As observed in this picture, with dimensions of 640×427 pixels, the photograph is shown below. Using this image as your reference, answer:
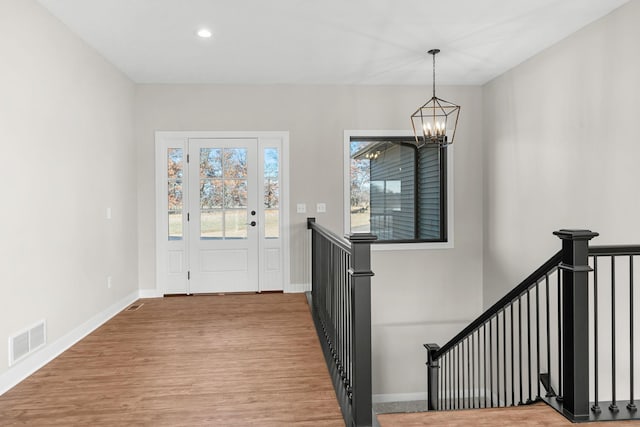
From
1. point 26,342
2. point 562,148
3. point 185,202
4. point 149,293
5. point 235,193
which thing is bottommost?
point 149,293

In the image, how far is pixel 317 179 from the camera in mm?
5426

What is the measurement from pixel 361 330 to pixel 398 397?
394 centimetres

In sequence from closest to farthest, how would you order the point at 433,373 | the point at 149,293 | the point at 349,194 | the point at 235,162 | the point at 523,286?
the point at 523,286 → the point at 433,373 → the point at 149,293 → the point at 235,162 → the point at 349,194

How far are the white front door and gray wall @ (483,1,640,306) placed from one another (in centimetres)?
310

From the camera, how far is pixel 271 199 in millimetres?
5410

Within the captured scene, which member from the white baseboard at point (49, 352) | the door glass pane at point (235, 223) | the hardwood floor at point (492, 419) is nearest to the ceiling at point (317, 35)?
the door glass pane at point (235, 223)

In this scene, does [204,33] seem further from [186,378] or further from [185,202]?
[186,378]

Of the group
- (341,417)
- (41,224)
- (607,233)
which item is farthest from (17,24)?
(607,233)

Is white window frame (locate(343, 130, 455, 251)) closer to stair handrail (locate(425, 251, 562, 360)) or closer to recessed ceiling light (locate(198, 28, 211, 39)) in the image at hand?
stair handrail (locate(425, 251, 562, 360))

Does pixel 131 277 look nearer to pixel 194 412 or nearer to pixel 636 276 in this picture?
pixel 194 412

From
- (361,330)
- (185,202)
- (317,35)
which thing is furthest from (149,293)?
(361,330)

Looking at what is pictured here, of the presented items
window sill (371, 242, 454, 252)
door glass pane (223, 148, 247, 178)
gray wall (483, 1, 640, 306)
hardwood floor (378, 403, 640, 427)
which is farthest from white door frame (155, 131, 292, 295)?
hardwood floor (378, 403, 640, 427)

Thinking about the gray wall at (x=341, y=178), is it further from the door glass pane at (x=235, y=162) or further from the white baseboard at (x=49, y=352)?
the white baseboard at (x=49, y=352)

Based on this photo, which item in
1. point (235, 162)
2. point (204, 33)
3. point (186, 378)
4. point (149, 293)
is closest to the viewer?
point (186, 378)
